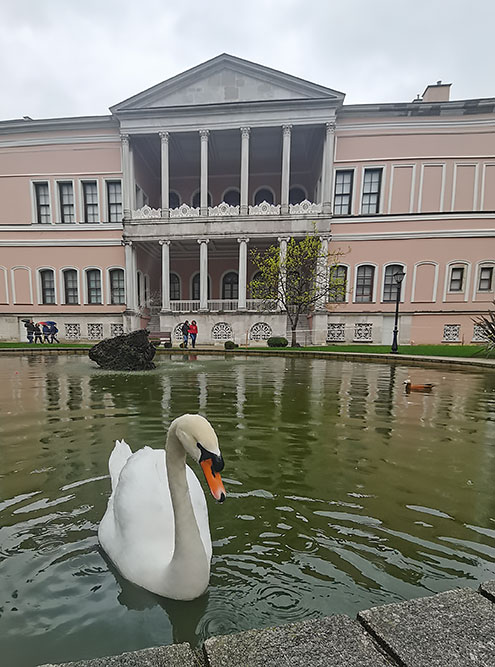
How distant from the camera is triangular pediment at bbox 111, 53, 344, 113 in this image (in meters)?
21.8

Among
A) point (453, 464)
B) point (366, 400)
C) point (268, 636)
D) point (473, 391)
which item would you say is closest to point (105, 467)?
point (268, 636)

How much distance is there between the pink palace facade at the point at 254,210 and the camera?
22.3 meters

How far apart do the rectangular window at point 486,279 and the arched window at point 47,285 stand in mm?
30518

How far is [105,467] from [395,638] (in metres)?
3.27

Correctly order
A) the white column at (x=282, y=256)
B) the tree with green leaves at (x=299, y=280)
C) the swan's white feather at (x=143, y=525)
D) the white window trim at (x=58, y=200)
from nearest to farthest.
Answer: the swan's white feather at (x=143, y=525) → the tree with green leaves at (x=299, y=280) → the white column at (x=282, y=256) → the white window trim at (x=58, y=200)

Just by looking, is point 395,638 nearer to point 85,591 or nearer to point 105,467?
point 85,591

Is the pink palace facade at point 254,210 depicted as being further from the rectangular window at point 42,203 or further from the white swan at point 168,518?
the white swan at point 168,518

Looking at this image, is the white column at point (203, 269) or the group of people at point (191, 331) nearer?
the group of people at point (191, 331)

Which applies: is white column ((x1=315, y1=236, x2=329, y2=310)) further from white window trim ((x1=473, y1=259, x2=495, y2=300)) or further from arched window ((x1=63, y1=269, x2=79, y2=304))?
arched window ((x1=63, y1=269, x2=79, y2=304))

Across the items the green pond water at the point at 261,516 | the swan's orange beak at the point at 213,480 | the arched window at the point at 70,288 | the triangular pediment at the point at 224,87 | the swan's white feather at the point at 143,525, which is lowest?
the green pond water at the point at 261,516

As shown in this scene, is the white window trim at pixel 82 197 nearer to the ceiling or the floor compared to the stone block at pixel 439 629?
nearer to the ceiling

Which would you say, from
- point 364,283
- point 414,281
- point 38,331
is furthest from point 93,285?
point 414,281

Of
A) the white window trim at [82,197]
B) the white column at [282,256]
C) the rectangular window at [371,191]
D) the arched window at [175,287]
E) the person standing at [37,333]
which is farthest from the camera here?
the arched window at [175,287]

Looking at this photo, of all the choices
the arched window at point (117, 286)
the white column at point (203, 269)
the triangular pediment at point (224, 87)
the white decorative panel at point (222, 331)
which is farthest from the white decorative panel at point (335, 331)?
the arched window at point (117, 286)
